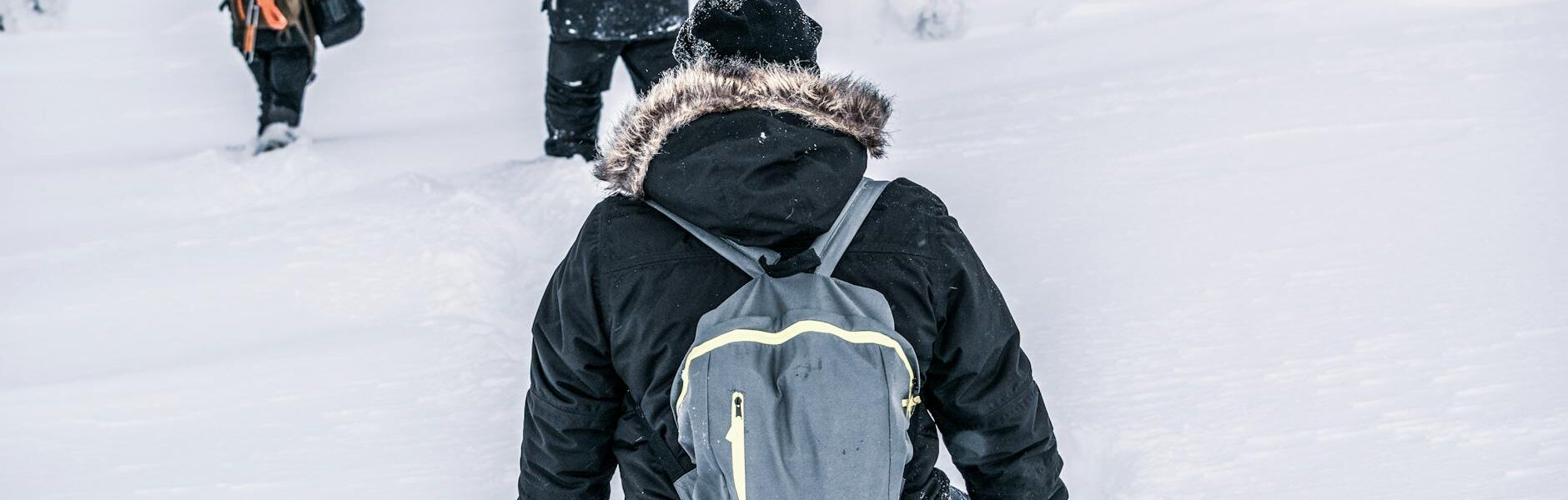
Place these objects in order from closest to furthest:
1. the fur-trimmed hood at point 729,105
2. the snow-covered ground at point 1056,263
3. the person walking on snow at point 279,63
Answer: the fur-trimmed hood at point 729,105
the snow-covered ground at point 1056,263
the person walking on snow at point 279,63

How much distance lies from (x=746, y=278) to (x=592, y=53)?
322 cm

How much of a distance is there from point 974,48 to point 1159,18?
1.00 m

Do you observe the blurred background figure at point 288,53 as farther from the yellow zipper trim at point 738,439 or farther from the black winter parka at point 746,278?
the yellow zipper trim at point 738,439

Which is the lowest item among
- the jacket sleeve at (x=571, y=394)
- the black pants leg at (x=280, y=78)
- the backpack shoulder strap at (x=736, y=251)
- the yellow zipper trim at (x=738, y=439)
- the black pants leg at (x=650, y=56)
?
the black pants leg at (x=280, y=78)

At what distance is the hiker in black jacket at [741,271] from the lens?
1.37 meters

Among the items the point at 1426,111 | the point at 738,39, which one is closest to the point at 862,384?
the point at 738,39

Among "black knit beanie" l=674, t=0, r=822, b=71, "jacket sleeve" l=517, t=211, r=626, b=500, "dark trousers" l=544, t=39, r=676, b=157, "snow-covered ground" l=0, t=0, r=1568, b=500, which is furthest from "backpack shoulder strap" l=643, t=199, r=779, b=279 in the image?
"dark trousers" l=544, t=39, r=676, b=157

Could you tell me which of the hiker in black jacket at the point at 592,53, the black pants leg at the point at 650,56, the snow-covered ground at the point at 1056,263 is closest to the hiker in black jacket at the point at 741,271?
the snow-covered ground at the point at 1056,263

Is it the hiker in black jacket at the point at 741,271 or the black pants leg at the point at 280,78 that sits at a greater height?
the hiker in black jacket at the point at 741,271

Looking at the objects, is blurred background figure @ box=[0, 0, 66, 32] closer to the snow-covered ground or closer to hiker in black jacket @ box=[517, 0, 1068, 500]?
the snow-covered ground

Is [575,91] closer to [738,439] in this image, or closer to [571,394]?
[571,394]

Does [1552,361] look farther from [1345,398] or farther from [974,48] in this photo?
[974,48]

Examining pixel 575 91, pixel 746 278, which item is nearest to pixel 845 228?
pixel 746 278

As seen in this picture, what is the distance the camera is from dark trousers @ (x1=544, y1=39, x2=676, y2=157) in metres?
4.46
